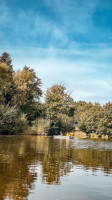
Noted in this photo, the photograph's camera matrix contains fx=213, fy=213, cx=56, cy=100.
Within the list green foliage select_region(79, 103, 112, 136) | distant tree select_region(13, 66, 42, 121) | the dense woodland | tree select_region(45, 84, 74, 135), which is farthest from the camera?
green foliage select_region(79, 103, 112, 136)

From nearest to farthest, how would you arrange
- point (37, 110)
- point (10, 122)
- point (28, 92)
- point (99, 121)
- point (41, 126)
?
point (10, 122)
point (41, 126)
point (28, 92)
point (37, 110)
point (99, 121)

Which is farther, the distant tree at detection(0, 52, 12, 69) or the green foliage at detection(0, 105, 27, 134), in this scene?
the distant tree at detection(0, 52, 12, 69)

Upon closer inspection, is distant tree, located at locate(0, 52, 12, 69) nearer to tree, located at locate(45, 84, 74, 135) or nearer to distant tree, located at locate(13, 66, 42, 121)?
distant tree, located at locate(13, 66, 42, 121)

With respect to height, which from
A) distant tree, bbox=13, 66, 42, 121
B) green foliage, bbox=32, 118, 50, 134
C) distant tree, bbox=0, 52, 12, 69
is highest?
distant tree, bbox=0, 52, 12, 69

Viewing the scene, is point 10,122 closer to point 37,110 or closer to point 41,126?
point 41,126

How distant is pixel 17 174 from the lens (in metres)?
9.64

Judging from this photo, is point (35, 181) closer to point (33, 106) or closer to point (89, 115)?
point (33, 106)

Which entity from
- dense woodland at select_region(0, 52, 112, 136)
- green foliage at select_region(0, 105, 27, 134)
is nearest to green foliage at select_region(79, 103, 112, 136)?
dense woodland at select_region(0, 52, 112, 136)

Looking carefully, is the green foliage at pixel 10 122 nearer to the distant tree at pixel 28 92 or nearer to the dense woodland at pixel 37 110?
the dense woodland at pixel 37 110

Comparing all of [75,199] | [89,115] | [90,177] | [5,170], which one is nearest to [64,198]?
[75,199]

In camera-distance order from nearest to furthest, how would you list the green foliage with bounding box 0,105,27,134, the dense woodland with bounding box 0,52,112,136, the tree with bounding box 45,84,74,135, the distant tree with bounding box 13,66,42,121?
1. the green foliage with bounding box 0,105,27,134
2. the dense woodland with bounding box 0,52,112,136
3. the distant tree with bounding box 13,66,42,121
4. the tree with bounding box 45,84,74,135

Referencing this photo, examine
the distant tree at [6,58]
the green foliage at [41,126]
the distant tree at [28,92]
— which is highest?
the distant tree at [6,58]

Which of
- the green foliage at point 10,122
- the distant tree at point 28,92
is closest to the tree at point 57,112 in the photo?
the distant tree at point 28,92

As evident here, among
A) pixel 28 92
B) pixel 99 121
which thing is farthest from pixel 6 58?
pixel 99 121
